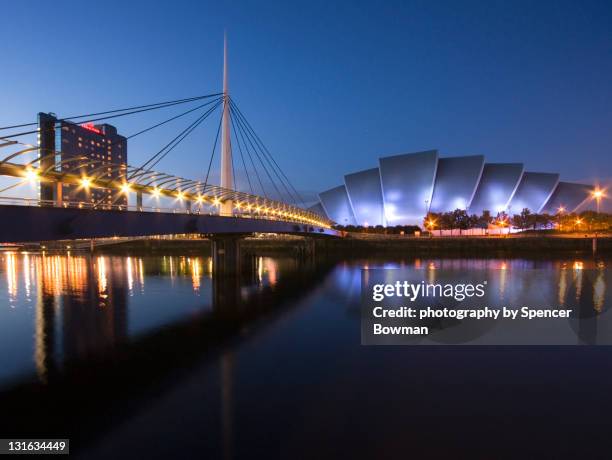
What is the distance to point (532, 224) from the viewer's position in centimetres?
6662

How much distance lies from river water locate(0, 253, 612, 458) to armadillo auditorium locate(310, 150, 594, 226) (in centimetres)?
5694

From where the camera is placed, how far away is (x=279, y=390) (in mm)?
8742

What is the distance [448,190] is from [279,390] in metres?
69.5

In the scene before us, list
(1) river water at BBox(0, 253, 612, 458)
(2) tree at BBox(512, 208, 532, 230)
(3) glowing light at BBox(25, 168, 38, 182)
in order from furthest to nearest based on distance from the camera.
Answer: (2) tree at BBox(512, 208, 532, 230) → (3) glowing light at BBox(25, 168, 38, 182) → (1) river water at BBox(0, 253, 612, 458)

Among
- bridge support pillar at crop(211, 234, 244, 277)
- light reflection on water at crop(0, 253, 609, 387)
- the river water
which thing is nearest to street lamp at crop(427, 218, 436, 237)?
light reflection on water at crop(0, 253, 609, 387)

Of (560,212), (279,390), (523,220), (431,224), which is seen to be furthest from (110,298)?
(560,212)

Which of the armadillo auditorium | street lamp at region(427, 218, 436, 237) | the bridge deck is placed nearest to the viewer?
the bridge deck

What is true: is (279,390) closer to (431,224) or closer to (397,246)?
(397,246)

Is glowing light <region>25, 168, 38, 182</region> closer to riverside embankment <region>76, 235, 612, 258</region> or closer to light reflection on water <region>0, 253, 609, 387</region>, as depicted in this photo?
light reflection on water <region>0, 253, 609, 387</region>

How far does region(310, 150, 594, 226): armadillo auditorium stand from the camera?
2827 inches

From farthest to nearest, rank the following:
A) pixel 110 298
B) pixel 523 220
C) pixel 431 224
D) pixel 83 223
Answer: pixel 523 220 → pixel 431 224 → pixel 110 298 → pixel 83 223

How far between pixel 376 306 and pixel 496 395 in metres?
11.0

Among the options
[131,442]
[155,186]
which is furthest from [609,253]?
[131,442]

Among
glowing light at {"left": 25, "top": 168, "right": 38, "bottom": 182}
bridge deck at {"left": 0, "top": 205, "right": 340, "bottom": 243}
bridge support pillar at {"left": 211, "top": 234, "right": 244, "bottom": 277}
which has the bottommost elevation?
bridge support pillar at {"left": 211, "top": 234, "right": 244, "bottom": 277}
